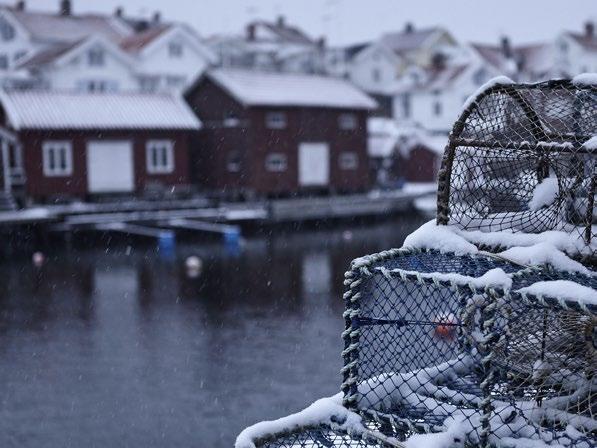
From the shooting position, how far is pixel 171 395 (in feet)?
37.3

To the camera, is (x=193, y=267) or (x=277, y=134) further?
(x=277, y=134)

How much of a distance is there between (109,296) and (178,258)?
4.94 meters

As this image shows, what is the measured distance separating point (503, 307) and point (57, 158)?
28072mm

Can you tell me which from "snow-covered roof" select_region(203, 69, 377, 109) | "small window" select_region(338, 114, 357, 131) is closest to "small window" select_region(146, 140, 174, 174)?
"snow-covered roof" select_region(203, 69, 377, 109)

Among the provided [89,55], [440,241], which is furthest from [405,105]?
[440,241]

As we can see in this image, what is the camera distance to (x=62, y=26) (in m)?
51.6

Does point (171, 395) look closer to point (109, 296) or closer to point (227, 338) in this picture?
point (227, 338)

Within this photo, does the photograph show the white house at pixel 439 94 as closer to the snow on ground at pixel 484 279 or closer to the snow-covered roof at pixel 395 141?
the snow-covered roof at pixel 395 141

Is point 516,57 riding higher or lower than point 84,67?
higher

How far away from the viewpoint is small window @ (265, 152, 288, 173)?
107 feet

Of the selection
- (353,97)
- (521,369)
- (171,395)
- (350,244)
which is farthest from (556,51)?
(521,369)

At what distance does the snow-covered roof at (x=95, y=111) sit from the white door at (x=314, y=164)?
15.1 feet

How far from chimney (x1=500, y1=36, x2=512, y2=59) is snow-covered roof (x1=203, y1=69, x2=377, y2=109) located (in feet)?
98.5

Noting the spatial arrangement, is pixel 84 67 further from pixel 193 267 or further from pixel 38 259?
pixel 193 267
